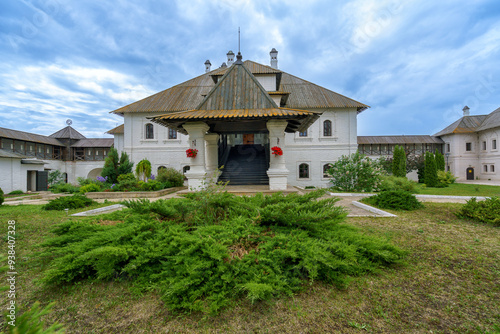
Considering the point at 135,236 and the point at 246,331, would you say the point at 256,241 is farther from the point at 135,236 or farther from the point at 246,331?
the point at 135,236

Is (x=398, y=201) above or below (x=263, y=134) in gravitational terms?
below

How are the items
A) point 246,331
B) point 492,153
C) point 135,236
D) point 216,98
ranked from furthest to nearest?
point 492,153
point 216,98
point 135,236
point 246,331

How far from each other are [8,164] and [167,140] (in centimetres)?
1376

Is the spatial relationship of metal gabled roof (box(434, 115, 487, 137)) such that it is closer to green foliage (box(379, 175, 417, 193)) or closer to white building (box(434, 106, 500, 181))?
white building (box(434, 106, 500, 181))

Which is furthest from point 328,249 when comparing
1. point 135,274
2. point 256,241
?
point 135,274

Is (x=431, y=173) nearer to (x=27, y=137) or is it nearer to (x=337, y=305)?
(x=337, y=305)

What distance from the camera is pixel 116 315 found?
2631mm

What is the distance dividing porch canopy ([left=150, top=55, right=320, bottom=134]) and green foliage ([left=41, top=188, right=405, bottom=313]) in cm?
599

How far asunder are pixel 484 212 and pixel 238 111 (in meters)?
8.23

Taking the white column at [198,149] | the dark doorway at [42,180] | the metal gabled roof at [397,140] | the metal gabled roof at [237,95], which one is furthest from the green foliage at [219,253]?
the metal gabled roof at [397,140]

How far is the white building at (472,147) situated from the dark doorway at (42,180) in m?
48.1

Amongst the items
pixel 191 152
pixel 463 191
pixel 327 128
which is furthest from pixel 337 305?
pixel 327 128

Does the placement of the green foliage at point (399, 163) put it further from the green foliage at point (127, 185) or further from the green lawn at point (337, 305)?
the green foliage at point (127, 185)

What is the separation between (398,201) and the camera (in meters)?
7.96
